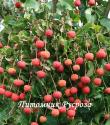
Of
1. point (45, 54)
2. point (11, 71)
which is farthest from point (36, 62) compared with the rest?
point (11, 71)

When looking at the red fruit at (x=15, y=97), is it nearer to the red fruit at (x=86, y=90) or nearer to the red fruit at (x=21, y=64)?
the red fruit at (x=21, y=64)

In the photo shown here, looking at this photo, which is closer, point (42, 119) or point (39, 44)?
point (39, 44)

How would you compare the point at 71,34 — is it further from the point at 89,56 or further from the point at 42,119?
the point at 42,119

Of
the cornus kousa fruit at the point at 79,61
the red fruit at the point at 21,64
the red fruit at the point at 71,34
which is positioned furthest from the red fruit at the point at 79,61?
the red fruit at the point at 21,64

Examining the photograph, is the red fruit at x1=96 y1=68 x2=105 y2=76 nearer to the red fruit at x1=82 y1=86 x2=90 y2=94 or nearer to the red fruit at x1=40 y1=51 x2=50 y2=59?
the red fruit at x1=82 y1=86 x2=90 y2=94

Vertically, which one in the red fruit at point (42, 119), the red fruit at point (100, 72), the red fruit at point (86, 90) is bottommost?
the red fruit at point (42, 119)

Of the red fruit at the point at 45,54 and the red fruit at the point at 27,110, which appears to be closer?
the red fruit at the point at 45,54

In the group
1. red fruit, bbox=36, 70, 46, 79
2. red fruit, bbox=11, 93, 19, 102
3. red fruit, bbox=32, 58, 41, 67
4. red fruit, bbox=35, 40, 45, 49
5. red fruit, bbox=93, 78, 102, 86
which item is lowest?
red fruit, bbox=11, 93, 19, 102

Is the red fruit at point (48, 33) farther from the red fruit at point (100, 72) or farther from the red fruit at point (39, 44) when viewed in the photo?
the red fruit at point (100, 72)

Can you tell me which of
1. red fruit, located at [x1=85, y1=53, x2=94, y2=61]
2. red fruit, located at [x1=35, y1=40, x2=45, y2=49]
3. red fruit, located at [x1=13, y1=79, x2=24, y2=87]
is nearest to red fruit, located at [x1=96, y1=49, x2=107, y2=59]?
red fruit, located at [x1=85, y1=53, x2=94, y2=61]

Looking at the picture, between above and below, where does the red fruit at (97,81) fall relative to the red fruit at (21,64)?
below

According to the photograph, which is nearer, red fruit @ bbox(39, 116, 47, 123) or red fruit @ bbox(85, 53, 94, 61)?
red fruit @ bbox(85, 53, 94, 61)

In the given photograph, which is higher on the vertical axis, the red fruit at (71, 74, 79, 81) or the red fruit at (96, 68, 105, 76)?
the red fruit at (96, 68, 105, 76)

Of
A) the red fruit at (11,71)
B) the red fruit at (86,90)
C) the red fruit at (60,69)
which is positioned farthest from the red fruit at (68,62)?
the red fruit at (11,71)
